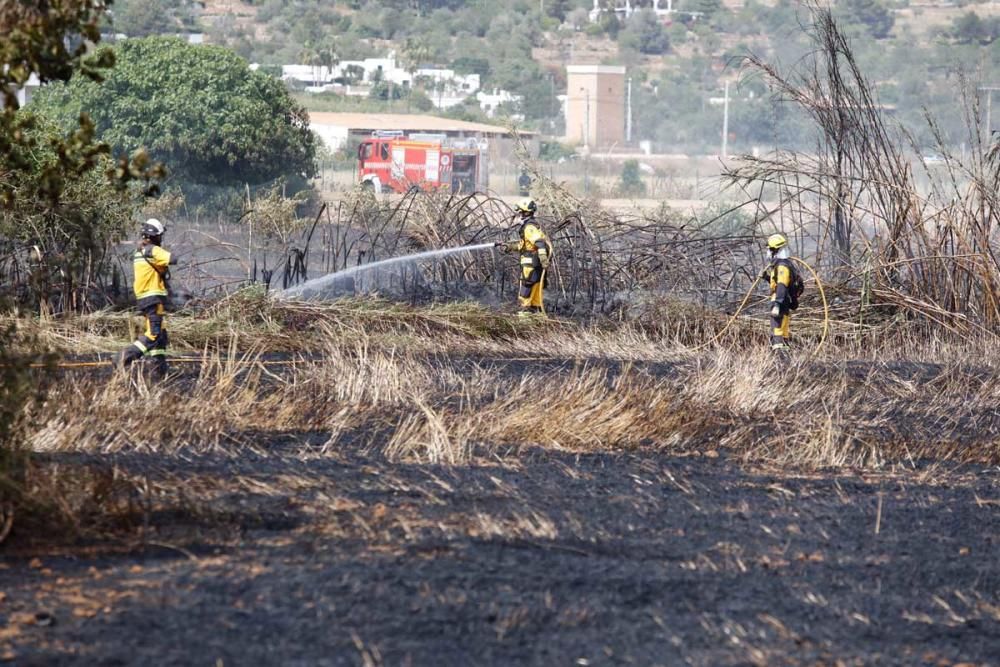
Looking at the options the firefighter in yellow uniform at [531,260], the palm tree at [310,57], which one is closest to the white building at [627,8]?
the palm tree at [310,57]

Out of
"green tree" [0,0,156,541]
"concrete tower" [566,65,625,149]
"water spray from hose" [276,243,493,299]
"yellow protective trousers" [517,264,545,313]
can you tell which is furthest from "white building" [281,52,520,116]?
"green tree" [0,0,156,541]

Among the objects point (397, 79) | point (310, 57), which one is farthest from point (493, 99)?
point (310, 57)

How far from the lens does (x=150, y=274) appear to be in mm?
12008

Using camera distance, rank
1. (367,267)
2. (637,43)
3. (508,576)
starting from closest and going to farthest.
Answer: (508,576) → (367,267) → (637,43)

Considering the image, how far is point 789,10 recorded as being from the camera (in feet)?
337

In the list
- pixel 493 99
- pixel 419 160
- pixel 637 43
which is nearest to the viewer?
pixel 419 160

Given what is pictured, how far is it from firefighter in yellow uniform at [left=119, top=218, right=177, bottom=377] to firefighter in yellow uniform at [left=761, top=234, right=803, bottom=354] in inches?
243

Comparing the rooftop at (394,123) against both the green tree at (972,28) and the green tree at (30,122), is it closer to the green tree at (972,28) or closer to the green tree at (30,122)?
the green tree at (972,28)

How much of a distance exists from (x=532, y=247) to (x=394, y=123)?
152 ft

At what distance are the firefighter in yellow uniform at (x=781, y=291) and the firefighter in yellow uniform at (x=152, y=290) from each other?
6168 millimetres

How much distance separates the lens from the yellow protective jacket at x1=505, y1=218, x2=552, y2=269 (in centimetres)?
1568

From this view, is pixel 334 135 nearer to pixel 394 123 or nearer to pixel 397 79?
pixel 394 123

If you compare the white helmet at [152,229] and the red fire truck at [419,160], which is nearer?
the white helmet at [152,229]

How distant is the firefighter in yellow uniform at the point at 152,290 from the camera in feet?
38.6
